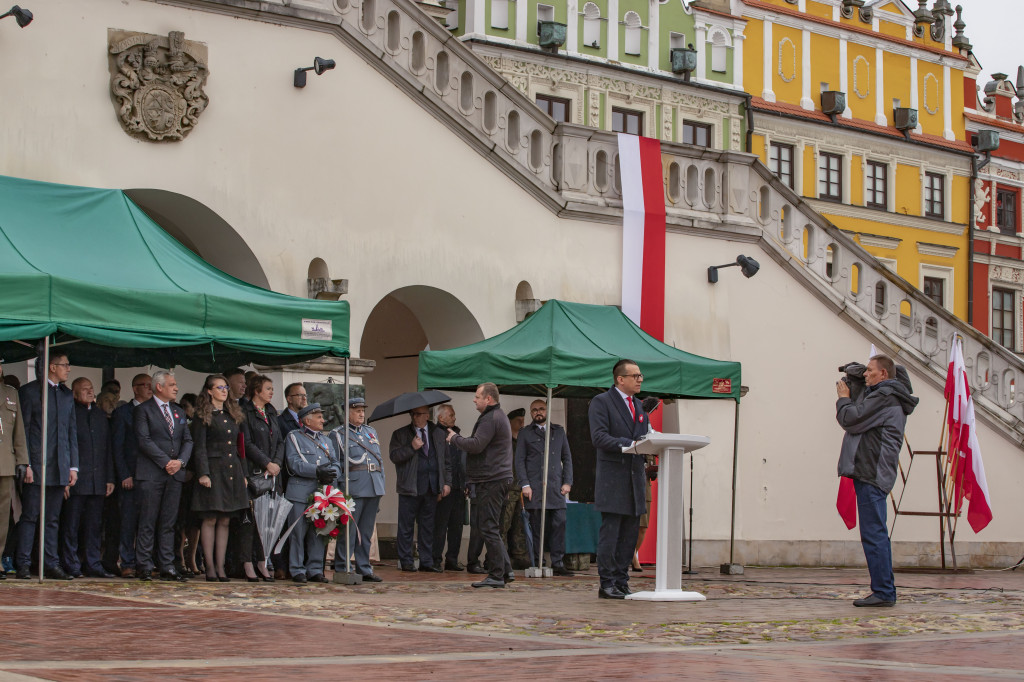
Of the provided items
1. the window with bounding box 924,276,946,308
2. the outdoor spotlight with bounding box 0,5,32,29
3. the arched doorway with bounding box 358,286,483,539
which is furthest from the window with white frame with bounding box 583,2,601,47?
the outdoor spotlight with bounding box 0,5,32,29

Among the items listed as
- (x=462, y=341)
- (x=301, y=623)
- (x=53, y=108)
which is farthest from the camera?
(x=462, y=341)

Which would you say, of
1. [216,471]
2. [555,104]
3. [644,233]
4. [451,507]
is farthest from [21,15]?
[555,104]

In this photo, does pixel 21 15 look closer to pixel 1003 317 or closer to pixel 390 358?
pixel 390 358

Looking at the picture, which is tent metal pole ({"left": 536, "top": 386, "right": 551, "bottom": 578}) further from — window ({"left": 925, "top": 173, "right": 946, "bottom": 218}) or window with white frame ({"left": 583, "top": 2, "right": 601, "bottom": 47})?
window ({"left": 925, "top": 173, "right": 946, "bottom": 218})

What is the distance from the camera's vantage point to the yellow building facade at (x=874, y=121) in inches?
1766

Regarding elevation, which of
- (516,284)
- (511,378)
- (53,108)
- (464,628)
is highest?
(53,108)

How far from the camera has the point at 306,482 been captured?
13.9m

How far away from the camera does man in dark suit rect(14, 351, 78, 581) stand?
1268cm

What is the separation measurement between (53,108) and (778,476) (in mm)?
10275

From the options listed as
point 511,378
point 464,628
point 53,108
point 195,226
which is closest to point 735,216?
point 511,378

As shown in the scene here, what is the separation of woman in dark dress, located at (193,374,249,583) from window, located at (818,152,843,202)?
3373 cm

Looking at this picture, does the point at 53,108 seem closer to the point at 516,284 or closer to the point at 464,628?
the point at 516,284

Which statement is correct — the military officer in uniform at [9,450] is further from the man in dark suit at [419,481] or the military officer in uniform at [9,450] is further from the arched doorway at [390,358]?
the arched doorway at [390,358]

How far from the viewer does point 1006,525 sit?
21750mm
